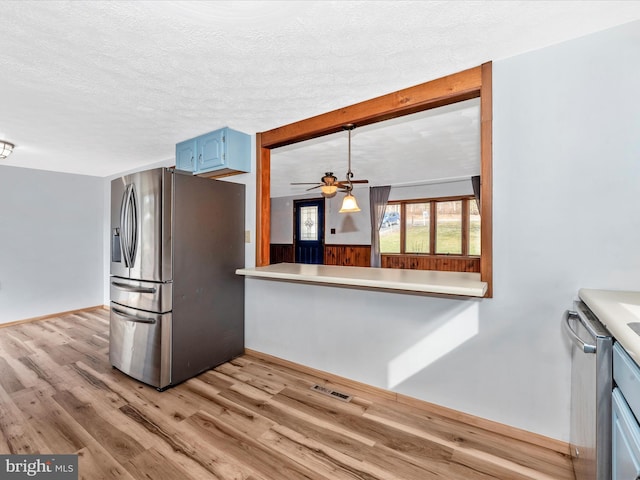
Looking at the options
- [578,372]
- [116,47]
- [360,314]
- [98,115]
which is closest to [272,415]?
[360,314]

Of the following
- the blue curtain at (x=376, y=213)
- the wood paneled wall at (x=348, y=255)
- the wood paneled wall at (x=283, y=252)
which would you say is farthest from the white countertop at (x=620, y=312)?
the wood paneled wall at (x=283, y=252)

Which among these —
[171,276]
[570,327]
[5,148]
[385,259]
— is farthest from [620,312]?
[385,259]

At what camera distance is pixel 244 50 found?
1.63 m

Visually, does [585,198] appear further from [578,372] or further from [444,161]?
[444,161]

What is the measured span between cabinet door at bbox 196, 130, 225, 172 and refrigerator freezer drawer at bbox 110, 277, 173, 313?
1.23m

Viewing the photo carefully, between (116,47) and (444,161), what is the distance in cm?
398

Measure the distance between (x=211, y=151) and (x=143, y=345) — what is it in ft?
5.99

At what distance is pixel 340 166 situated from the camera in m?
4.73

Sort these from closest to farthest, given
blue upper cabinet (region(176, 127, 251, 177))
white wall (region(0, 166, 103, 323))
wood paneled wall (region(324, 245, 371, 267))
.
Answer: blue upper cabinet (region(176, 127, 251, 177))
white wall (region(0, 166, 103, 323))
wood paneled wall (region(324, 245, 371, 267))

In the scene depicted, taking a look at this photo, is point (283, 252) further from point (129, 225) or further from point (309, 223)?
point (129, 225)

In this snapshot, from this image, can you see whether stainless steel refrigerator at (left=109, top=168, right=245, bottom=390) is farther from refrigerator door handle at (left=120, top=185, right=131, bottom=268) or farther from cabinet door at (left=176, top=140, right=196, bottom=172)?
cabinet door at (left=176, top=140, right=196, bottom=172)

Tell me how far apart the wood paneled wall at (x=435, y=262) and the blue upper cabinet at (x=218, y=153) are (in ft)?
14.7

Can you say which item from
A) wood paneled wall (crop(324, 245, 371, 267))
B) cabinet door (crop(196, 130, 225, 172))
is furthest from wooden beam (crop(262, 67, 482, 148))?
wood paneled wall (crop(324, 245, 371, 267))

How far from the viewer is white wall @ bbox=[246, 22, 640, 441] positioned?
1.49 metres
